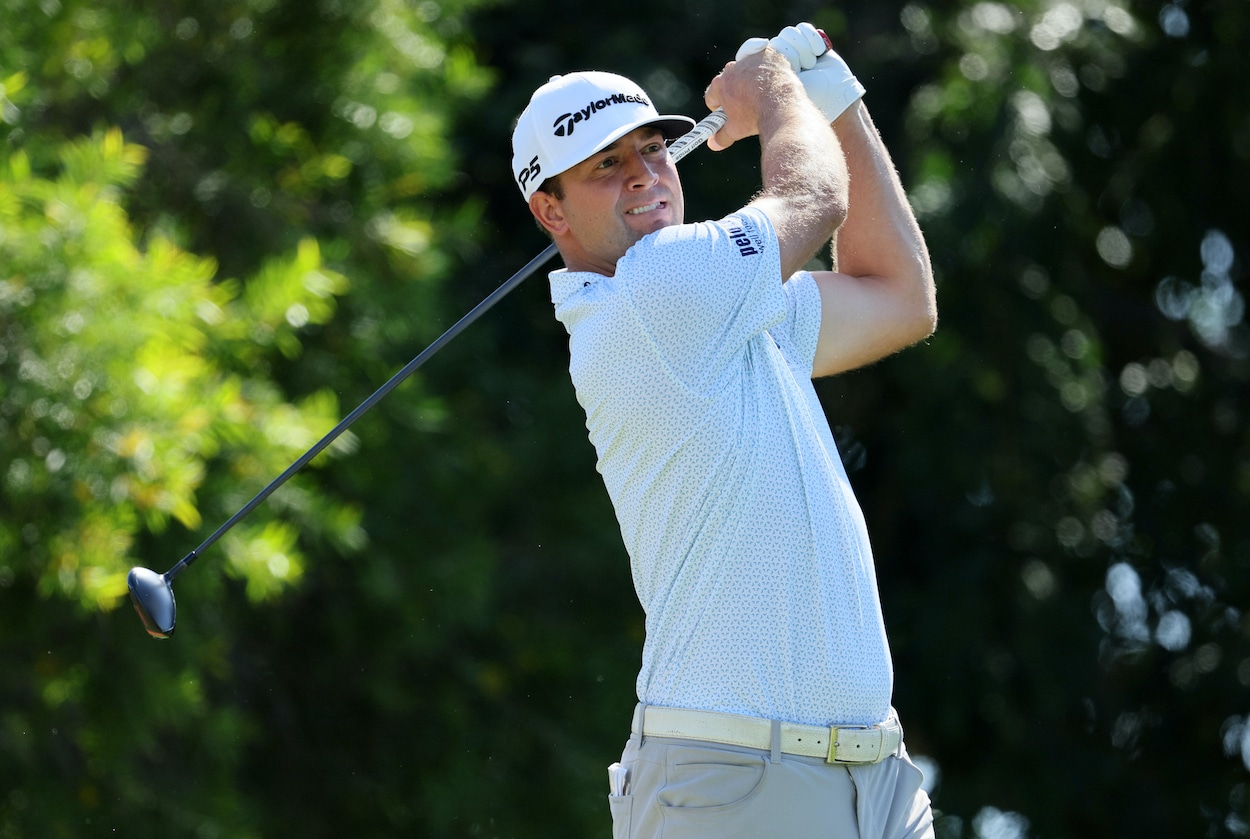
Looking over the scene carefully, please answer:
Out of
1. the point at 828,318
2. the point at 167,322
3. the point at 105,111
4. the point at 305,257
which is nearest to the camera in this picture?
the point at 828,318

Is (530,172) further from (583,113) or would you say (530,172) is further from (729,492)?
(729,492)

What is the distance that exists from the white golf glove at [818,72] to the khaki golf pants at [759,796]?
1.11m

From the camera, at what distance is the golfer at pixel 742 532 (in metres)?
2.29

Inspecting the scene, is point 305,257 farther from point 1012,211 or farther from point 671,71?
point 1012,211

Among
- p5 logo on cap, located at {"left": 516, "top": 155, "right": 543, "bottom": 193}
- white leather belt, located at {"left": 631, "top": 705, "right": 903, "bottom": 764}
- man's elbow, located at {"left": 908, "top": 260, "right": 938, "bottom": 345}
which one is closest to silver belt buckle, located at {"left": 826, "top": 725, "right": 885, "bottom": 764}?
white leather belt, located at {"left": 631, "top": 705, "right": 903, "bottom": 764}

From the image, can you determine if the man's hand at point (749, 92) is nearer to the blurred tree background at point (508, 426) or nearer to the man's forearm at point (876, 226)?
the man's forearm at point (876, 226)

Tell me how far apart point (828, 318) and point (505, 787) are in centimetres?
424

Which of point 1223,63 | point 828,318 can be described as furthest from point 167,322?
point 1223,63

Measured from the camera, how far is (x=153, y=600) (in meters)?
3.01

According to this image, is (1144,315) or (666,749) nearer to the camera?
(666,749)

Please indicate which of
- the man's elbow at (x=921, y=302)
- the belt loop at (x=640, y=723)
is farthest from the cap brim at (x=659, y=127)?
the belt loop at (x=640, y=723)

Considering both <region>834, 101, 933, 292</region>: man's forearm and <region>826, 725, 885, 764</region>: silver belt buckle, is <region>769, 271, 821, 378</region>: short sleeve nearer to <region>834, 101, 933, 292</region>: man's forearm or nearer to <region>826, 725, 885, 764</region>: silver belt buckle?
<region>834, 101, 933, 292</region>: man's forearm

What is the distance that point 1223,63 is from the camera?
24.4ft

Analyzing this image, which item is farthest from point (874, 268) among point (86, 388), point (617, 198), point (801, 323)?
point (86, 388)
